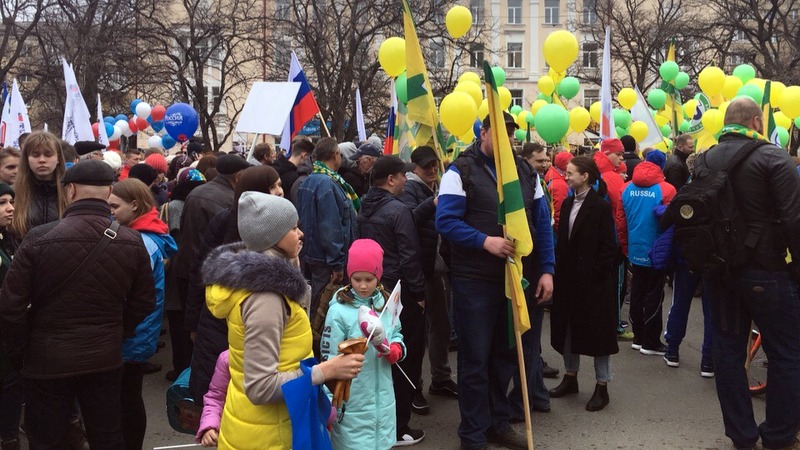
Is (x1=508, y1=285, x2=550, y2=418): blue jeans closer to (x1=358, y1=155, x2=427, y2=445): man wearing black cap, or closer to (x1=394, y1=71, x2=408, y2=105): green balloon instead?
(x1=358, y1=155, x2=427, y2=445): man wearing black cap

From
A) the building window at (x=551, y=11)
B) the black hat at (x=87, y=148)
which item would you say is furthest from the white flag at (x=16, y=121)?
the building window at (x=551, y=11)

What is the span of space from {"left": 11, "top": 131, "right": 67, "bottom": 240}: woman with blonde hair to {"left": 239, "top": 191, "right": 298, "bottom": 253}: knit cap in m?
2.23

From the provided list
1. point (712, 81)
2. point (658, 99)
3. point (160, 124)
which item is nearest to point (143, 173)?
point (712, 81)

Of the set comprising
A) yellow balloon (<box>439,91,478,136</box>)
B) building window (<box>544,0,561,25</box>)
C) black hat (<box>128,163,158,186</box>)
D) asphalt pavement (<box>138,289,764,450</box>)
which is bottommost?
asphalt pavement (<box>138,289,764,450</box>)

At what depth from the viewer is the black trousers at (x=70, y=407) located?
3.40 metres

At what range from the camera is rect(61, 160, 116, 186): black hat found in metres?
3.47

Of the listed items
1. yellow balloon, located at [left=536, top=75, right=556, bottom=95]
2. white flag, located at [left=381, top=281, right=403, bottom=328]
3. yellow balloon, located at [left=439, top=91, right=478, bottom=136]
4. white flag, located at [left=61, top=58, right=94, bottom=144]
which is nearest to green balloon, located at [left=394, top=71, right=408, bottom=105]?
yellow balloon, located at [left=439, top=91, right=478, bottom=136]

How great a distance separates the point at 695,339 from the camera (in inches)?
291

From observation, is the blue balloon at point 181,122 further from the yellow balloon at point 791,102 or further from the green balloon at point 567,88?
the yellow balloon at point 791,102

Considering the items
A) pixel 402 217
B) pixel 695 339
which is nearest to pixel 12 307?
pixel 402 217

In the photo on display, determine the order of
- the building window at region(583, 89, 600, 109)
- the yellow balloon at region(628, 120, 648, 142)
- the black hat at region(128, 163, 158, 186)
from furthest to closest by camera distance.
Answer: the building window at region(583, 89, 600, 109) → the yellow balloon at region(628, 120, 648, 142) → the black hat at region(128, 163, 158, 186)

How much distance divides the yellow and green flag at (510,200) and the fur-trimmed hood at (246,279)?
190cm

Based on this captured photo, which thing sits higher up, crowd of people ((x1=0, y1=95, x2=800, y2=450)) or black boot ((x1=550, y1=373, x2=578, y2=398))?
crowd of people ((x1=0, y1=95, x2=800, y2=450))

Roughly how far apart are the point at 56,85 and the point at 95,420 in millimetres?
22334
